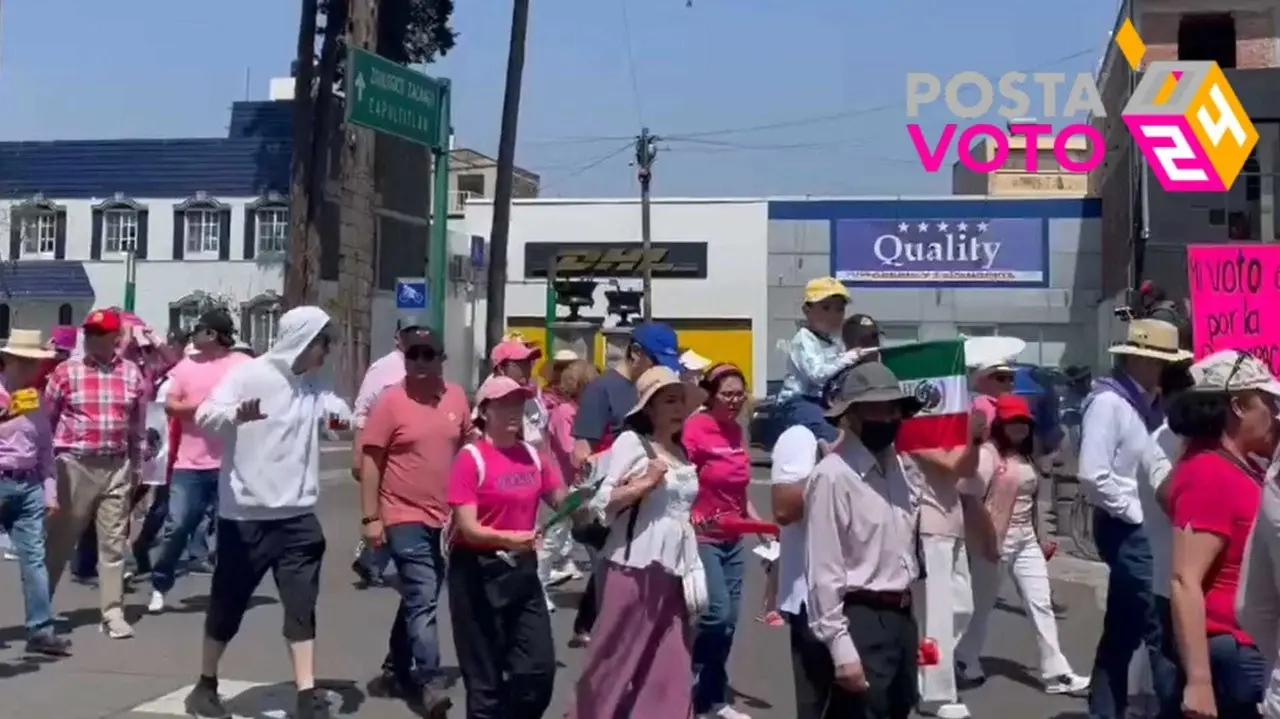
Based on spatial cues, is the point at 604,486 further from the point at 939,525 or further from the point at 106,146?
the point at 106,146

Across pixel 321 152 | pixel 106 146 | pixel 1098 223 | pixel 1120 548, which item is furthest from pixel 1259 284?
pixel 106 146

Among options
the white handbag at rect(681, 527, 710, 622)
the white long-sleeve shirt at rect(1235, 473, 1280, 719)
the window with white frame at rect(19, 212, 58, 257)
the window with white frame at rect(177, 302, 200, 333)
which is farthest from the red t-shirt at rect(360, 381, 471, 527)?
the window with white frame at rect(19, 212, 58, 257)

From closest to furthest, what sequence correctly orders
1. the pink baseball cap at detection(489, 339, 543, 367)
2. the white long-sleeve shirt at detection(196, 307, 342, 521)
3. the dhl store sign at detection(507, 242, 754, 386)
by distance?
the white long-sleeve shirt at detection(196, 307, 342, 521)
the pink baseball cap at detection(489, 339, 543, 367)
the dhl store sign at detection(507, 242, 754, 386)

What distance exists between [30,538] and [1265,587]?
664cm

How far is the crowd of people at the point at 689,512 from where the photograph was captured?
4766 mm

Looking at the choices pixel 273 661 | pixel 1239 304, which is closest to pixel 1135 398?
pixel 1239 304

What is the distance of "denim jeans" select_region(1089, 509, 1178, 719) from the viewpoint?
6965 mm

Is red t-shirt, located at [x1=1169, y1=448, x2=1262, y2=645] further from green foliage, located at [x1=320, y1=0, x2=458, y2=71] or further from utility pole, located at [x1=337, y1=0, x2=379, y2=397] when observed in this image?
green foliage, located at [x1=320, y1=0, x2=458, y2=71]

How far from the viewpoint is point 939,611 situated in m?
7.46

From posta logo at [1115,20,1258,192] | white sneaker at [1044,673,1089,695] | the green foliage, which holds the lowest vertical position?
white sneaker at [1044,673,1089,695]

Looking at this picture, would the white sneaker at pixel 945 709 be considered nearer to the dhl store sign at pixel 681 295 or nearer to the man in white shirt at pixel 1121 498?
the man in white shirt at pixel 1121 498

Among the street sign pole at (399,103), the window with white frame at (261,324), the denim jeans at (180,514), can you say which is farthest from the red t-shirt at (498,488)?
the window with white frame at (261,324)

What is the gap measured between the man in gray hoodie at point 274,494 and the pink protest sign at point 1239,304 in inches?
168

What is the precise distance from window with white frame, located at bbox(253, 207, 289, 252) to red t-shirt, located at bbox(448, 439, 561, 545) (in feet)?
128
